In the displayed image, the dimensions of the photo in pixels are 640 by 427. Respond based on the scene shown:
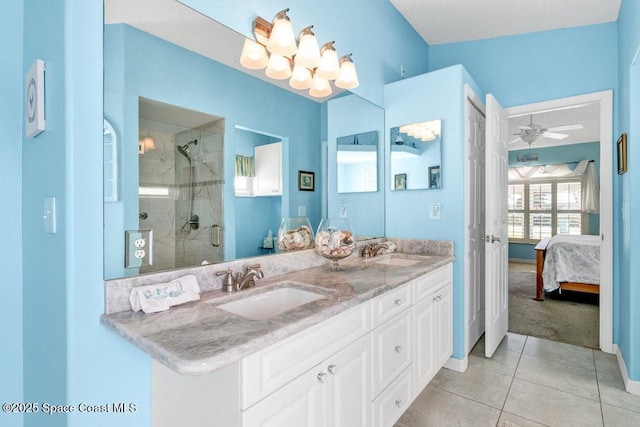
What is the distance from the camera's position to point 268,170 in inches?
67.2

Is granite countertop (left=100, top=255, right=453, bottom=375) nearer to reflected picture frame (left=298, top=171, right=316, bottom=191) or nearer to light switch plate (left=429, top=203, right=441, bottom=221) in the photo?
reflected picture frame (left=298, top=171, right=316, bottom=191)

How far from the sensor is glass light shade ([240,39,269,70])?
158cm

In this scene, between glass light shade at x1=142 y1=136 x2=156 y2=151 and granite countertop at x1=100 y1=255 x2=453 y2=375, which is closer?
granite countertop at x1=100 y1=255 x2=453 y2=375

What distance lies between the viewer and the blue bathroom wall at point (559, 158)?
22.1 feet

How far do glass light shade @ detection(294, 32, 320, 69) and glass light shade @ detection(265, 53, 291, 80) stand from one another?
0.26 feet

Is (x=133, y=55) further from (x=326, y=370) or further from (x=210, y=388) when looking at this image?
(x=326, y=370)

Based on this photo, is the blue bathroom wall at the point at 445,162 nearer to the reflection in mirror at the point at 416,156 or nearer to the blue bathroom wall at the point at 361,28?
the reflection in mirror at the point at 416,156

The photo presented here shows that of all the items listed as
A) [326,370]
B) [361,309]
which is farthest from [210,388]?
[361,309]

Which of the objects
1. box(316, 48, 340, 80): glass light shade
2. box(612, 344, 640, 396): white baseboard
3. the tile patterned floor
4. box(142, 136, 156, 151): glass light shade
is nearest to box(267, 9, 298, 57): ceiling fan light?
box(316, 48, 340, 80): glass light shade

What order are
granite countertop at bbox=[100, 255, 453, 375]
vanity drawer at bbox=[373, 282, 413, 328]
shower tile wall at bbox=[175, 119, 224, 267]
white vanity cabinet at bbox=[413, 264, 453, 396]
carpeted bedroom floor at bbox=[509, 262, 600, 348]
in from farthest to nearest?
1. carpeted bedroom floor at bbox=[509, 262, 600, 348]
2. white vanity cabinet at bbox=[413, 264, 453, 396]
3. vanity drawer at bbox=[373, 282, 413, 328]
4. shower tile wall at bbox=[175, 119, 224, 267]
5. granite countertop at bbox=[100, 255, 453, 375]

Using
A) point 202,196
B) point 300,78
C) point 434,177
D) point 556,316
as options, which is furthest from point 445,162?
point 556,316

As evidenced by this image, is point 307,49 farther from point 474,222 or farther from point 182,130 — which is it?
point 474,222

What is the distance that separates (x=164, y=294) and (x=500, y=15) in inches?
127

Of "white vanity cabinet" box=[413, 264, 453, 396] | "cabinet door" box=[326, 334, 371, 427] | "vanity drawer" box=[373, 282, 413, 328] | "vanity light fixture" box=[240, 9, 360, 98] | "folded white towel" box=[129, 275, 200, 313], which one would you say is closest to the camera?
"folded white towel" box=[129, 275, 200, 313]
